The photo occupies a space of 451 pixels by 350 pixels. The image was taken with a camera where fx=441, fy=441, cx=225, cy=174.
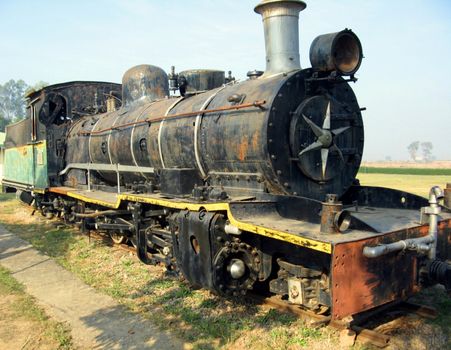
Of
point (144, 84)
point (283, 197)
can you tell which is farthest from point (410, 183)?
point (283, 197)

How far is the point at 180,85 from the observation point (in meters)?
7.32

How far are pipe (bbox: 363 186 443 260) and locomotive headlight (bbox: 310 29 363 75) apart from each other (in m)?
1.69

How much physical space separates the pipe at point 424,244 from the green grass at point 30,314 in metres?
3.16

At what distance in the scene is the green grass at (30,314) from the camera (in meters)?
4.70

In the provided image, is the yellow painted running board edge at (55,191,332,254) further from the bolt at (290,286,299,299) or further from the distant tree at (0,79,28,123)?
the distant tree at (0,79,28,123)

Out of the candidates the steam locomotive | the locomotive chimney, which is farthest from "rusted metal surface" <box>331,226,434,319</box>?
the locomotive chimney

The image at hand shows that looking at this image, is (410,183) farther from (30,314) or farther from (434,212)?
(30,314)

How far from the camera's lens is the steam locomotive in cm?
401

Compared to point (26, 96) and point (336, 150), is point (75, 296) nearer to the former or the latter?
A: point (336, 150)

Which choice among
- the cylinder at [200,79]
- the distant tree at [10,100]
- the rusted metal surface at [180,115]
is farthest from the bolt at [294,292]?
the distant tree at [10,100]

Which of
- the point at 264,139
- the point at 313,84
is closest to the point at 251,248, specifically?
the point at 264,139

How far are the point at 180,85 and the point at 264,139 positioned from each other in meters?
3.04

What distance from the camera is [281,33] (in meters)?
5.68

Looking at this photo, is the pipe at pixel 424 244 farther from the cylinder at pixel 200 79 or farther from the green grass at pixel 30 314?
the cylinder at pixel 200 79
